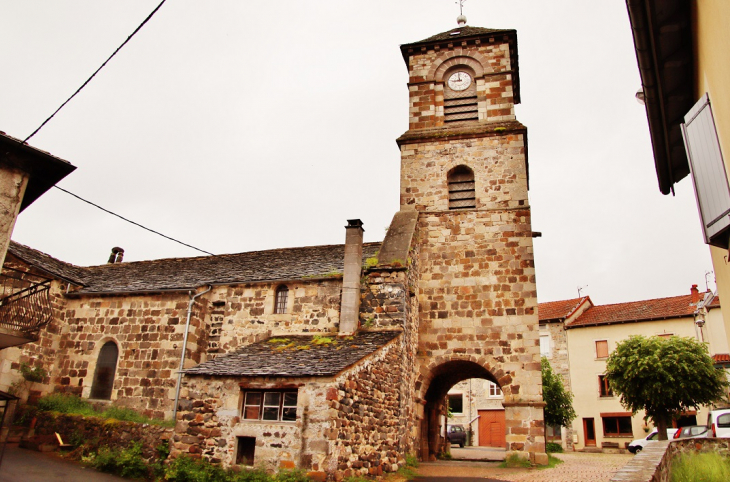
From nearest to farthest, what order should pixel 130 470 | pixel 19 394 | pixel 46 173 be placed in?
1. pixel 46 173
2. pixel 130 470
3. pixel 19 394

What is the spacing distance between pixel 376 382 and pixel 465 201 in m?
7.69

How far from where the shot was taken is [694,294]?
32.6 m

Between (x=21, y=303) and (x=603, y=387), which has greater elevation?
(x=21, y=303)

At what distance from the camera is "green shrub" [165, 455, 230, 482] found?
10672 mm

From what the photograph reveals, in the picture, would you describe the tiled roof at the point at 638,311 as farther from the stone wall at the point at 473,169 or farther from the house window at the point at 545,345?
the stone wall at the point at 473,169

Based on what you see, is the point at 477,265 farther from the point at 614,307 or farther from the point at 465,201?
the point at 614,307

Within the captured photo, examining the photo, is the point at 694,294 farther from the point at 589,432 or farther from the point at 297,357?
the point at 297,357

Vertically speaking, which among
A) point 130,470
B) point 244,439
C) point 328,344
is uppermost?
point 328,344

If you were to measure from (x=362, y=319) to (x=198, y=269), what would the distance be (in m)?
7.55

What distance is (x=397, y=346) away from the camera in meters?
13.5

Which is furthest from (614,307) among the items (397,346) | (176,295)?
(176,295)

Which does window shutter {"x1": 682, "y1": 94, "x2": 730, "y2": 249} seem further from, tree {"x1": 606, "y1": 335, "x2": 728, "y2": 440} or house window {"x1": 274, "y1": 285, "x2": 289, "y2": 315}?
tree {"x1": 606, "y1": 335, "x2": 728, "y2": 440}

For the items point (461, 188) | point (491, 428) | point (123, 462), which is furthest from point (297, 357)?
point (491, 428)

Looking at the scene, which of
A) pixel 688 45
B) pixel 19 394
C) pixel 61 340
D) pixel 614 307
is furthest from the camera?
pixel 614 307
